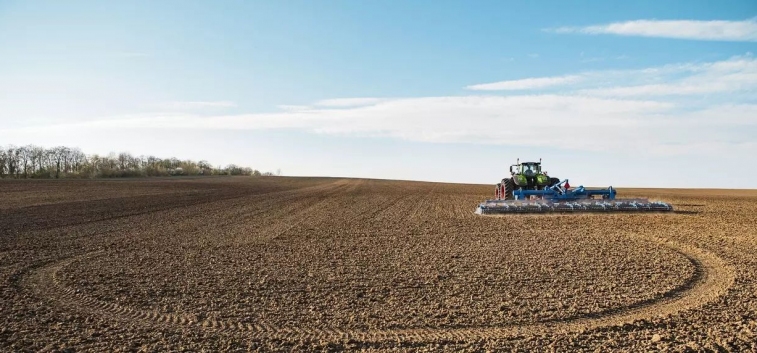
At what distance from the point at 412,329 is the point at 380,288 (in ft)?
6.59

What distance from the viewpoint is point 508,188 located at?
2527 centimetres

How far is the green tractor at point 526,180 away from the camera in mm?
25141

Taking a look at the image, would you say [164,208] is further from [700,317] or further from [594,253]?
[700,317]

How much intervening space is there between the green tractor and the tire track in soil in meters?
15.8

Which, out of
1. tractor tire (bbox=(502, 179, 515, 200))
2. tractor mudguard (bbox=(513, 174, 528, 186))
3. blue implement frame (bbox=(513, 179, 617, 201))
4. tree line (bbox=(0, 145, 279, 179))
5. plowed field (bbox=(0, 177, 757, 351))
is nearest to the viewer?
plowed field (bbox=(0, 177, 757, 351))

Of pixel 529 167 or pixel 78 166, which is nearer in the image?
pixel 529 167

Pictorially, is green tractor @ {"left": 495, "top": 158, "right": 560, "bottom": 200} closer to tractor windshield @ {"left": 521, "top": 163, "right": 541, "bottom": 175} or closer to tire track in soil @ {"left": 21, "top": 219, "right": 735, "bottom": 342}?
tractor windshield @ {"left": 521, "top": 163, "right": 541, "bottom": 175}

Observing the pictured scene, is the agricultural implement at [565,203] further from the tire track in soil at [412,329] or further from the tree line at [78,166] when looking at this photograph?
the tree line at [78,166]

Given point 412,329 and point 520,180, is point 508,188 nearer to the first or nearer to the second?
point 520,180

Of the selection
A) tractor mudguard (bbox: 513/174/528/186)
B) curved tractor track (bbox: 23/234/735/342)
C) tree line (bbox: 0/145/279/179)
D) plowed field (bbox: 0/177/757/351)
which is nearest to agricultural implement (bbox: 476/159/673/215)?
tractor mudguard (bbox: 513/174/528/186)

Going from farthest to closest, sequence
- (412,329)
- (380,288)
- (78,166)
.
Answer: (78,166) < (380,288) < (412,329)

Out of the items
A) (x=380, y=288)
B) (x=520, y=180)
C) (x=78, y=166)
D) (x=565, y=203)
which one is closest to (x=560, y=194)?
(x=565, y=203)

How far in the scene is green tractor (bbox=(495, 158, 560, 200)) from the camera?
2514 centimetres

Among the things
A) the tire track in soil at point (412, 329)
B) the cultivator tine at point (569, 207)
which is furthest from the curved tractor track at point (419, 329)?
the cultivator tine at point (569, 207)
